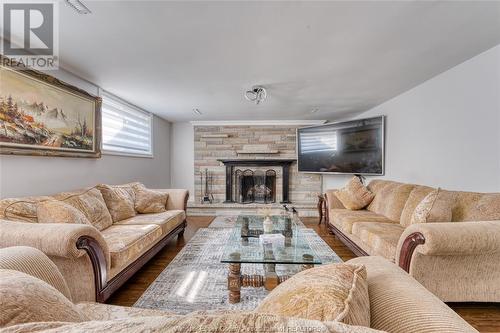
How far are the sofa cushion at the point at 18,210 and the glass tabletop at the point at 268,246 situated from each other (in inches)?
61.9

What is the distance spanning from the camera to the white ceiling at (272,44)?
157 centimetres

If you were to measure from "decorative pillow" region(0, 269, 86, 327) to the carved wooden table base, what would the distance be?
4.24 feet

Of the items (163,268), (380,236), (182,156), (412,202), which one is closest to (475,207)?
(412,202)

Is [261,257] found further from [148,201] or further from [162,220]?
[148,201]

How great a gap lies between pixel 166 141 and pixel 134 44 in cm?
371

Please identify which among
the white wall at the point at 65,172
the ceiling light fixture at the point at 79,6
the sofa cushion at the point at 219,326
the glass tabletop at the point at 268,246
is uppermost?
the ceiling light fixture at the point at 79,6

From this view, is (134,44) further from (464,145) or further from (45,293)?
(464,145)

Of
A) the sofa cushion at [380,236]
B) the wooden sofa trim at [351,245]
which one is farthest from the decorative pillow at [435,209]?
the wooden sofa trim at [351,245]

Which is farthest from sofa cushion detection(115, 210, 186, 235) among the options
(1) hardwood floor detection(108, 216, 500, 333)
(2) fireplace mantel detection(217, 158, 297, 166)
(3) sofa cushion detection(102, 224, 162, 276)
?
(2) fireplace mantel detection(217, 158, 297, 166)

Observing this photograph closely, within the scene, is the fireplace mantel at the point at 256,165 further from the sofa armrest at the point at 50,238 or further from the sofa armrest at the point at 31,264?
the sofa armrest at the point at 31,264

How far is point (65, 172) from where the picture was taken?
259 centimetres

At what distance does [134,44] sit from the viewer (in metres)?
2.01

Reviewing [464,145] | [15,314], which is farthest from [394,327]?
[464,145]

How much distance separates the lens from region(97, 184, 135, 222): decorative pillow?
277 centimetres
